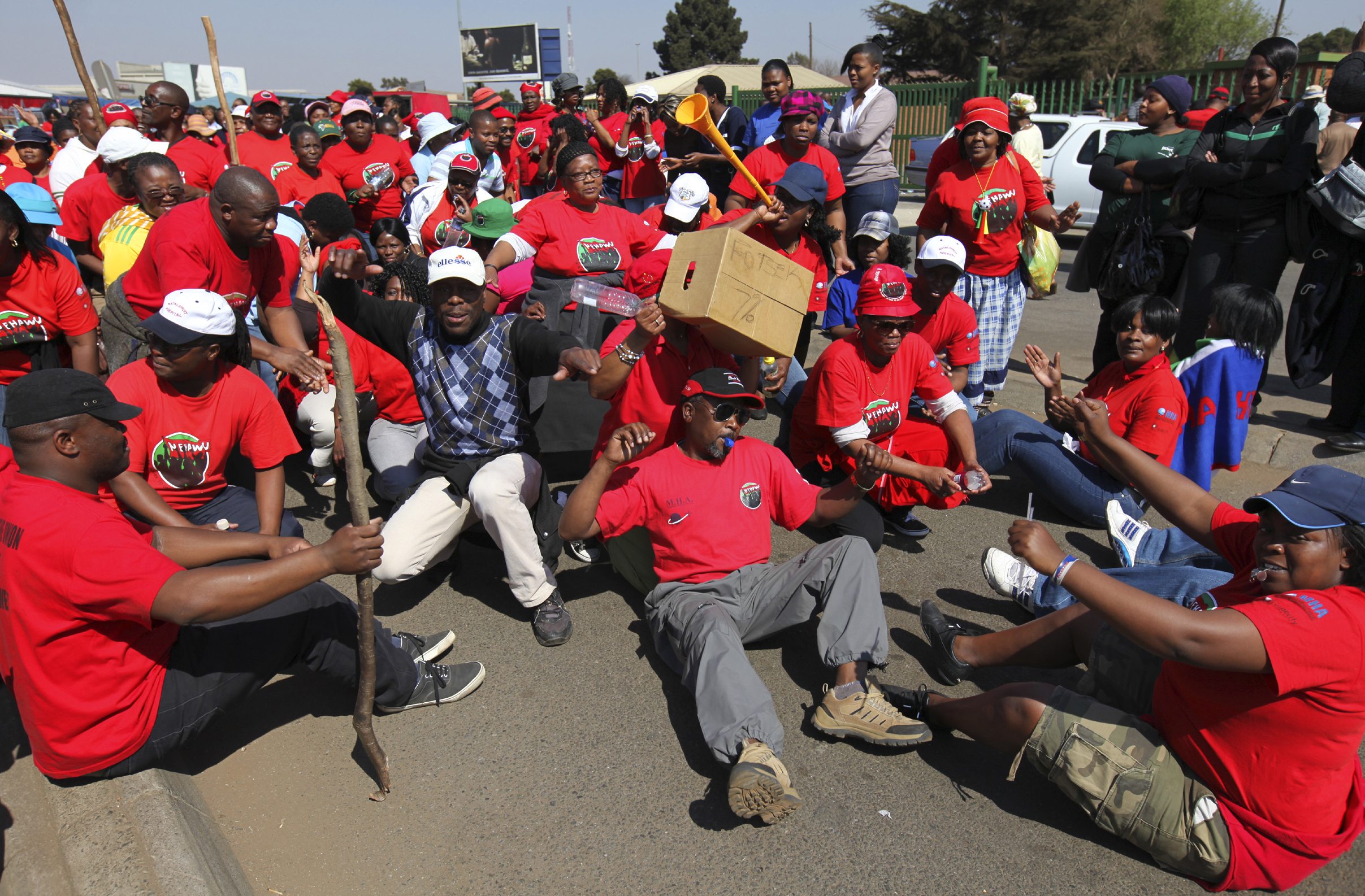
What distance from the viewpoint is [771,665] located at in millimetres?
3607

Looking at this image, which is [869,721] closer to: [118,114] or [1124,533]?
[1124,533]

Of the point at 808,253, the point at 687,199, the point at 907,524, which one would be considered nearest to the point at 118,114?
the point at 687,199

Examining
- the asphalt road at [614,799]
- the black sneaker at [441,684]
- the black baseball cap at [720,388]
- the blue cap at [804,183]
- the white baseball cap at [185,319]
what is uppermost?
the blue cap at [804,183]

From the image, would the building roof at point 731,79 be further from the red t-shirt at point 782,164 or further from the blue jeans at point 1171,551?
the blue jeans at point 1171,551

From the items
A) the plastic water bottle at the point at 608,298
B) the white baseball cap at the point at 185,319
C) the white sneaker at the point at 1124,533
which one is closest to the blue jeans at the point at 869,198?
the plastic water bottle at the point at 608,298

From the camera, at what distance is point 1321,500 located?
2.24 m

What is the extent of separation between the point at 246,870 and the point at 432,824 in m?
0.56

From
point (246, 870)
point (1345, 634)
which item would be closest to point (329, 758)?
point (246, 870)

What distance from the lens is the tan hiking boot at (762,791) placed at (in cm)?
258

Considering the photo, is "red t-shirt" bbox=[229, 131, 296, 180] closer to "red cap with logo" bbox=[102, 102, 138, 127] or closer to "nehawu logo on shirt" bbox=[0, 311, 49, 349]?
"red cap with logo" bbox=[102, 102, 138, 127]

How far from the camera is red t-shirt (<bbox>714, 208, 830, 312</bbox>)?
5352 millimetres

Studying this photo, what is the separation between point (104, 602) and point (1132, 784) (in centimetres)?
294

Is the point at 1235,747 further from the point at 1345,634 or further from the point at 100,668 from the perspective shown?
the point at 100,668

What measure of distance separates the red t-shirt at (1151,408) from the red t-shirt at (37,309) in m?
5.30
